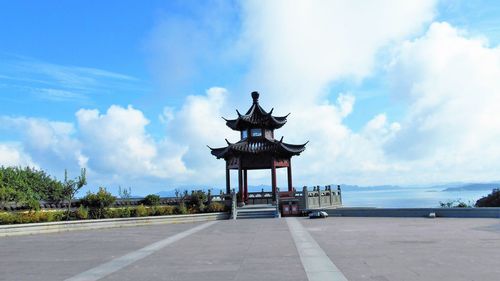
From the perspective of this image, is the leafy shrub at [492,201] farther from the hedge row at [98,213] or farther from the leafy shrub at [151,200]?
the leafy shrub at [151,200]

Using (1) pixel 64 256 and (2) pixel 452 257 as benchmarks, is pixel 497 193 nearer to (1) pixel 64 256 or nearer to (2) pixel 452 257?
(2) pixel 452 257

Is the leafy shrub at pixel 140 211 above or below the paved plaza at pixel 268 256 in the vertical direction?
above

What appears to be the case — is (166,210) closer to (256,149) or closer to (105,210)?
(105,210)

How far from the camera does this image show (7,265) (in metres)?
11.9

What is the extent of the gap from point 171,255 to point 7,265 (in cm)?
437

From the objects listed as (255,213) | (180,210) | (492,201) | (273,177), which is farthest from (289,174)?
(492,201)

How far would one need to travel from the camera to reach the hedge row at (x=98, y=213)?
2233cm

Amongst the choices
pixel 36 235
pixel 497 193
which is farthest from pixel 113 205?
pixel 497 193

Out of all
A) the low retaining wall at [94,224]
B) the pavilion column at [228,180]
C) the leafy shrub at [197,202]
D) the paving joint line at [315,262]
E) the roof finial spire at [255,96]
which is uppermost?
the roof finial spire at [255,96]

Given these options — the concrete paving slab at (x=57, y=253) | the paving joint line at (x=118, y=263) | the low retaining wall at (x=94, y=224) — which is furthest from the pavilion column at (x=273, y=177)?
the paving joint line at (x=118, y=263)

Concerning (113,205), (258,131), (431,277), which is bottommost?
(431,277)

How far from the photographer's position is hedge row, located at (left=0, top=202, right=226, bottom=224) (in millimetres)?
22328

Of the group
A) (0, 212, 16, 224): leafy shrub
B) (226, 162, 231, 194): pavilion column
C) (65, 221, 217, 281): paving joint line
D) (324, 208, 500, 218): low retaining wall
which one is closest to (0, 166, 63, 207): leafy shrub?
(226, 162, 231, 194): pavilion column

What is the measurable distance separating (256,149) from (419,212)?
12.4 metres
